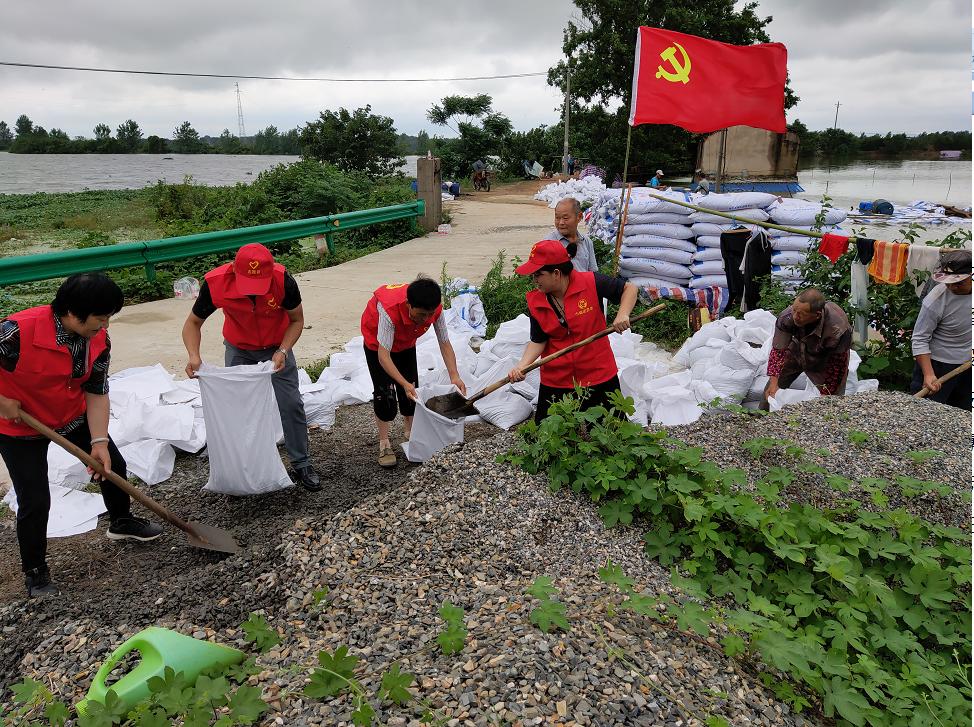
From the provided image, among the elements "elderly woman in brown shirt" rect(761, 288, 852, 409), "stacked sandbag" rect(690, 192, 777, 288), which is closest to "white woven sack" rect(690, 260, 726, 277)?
"stacked sandbag" rect(690, 192, 777, 288)

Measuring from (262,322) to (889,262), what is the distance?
15.9 ft

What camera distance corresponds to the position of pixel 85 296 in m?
2.54

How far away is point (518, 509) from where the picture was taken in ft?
9.95

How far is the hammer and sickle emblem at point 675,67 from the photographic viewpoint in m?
5.81

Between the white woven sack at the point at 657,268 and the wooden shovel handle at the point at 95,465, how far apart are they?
227 inches

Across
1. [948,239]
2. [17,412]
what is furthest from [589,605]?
[948,239]

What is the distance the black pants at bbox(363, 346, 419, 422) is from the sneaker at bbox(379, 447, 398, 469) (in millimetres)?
187

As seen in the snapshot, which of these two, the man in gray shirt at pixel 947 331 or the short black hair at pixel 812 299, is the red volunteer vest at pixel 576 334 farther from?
the man in gray shirt at pixel 947 331

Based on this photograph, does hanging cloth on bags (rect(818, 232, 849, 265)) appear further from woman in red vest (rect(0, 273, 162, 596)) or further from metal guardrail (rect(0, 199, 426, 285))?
metal guardrail (rect(0, 199, 426, 285))

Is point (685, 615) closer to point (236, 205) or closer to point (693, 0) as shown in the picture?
point (236, 205)

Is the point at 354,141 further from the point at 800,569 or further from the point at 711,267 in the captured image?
the point at 800,569

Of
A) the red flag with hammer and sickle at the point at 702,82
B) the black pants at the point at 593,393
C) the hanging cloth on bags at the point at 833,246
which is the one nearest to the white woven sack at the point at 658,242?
the red flag with hammer and sickle at the point at 702,82

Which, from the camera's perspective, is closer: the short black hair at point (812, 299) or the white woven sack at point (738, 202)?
the short black hair at point (812, 299)

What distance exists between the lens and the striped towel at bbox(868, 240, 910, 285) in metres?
5.30
